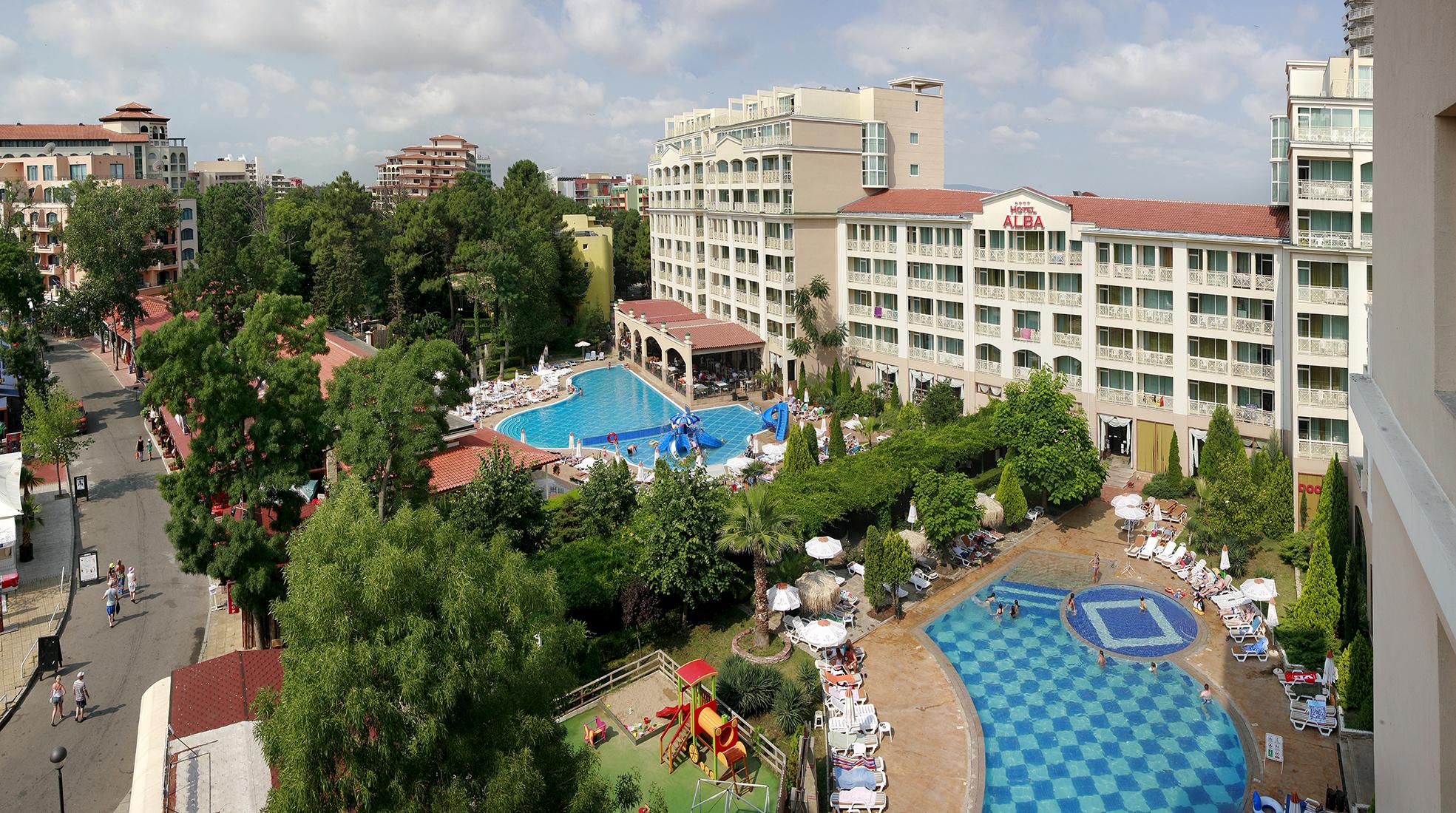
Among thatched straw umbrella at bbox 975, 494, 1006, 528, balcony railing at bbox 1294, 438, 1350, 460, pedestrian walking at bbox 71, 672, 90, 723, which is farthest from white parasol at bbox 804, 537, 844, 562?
pedestrian walking at bbox 71, 672, 90, 723

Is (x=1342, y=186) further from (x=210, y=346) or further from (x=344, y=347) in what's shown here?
(x=344, y=347)

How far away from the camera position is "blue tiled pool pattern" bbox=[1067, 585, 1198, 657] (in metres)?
25.5

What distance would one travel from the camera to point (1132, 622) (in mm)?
26797

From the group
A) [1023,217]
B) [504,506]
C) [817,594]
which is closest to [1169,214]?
[1023,217]

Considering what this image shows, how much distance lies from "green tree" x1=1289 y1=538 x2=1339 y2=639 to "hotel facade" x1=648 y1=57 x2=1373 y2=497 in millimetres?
7902

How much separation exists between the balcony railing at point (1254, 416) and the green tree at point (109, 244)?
51.3 meters

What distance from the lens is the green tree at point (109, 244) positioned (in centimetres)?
4931

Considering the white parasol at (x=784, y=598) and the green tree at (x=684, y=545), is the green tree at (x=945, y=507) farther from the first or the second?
the green tree at (x=684, y=545)

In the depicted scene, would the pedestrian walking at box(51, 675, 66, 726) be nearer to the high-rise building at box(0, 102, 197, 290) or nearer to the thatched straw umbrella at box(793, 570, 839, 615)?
the thatched straw umbrella at box(793, 570, 839, 615)

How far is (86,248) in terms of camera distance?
49219 millimetres

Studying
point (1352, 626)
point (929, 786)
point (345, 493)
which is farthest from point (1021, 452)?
point (345, 493)

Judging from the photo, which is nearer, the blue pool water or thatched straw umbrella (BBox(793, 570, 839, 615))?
thatched straw umbrella (BBox(793, 570, 839, 615))

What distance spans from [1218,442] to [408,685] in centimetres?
3074

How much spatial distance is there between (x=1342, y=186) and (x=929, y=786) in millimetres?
22873
